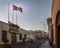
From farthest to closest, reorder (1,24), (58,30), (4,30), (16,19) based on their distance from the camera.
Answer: (16,19), (4,30), (1,24), (58,30)

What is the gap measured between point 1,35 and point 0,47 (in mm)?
13240

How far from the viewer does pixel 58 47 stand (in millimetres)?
5930

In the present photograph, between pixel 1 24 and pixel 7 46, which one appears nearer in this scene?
pixel 7 46

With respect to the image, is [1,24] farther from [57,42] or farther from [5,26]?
[57,42]

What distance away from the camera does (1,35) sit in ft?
58.6

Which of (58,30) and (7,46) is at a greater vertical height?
(58,30)

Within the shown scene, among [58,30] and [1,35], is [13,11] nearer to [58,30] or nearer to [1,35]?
[1,35]

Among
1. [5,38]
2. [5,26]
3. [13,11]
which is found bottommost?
[5,38]

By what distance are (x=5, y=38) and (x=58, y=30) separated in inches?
535

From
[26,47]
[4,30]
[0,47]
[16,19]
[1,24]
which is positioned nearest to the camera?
[0,47]

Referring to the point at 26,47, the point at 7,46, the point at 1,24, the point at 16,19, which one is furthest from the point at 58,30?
the point at 16,19

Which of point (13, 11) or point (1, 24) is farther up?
point (13, 11)

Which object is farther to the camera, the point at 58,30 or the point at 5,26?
the point at 5,26

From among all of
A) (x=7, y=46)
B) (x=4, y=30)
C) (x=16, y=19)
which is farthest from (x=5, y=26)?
(x=7, y=46)
